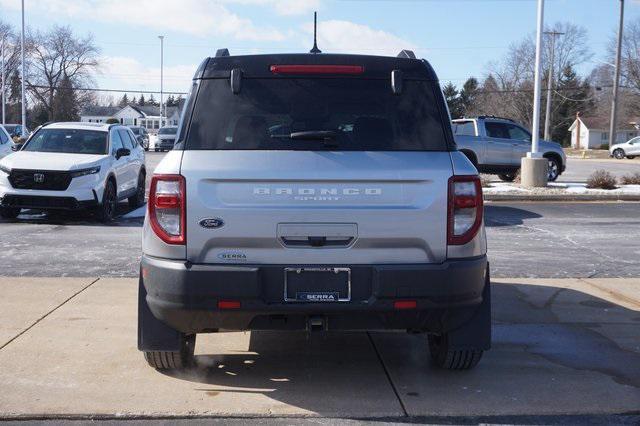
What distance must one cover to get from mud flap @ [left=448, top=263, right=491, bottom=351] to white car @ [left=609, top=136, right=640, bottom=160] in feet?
164

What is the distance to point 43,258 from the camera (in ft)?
31.9

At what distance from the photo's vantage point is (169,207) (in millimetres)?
4469

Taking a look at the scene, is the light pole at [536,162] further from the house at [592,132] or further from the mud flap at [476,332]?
the house at [592,132]

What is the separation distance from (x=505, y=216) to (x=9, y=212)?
8971 millimetres

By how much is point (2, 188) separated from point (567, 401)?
10550 millimetres

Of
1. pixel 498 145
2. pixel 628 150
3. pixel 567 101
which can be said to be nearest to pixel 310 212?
pixel 498 145

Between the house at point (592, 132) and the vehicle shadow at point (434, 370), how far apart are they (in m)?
93.7

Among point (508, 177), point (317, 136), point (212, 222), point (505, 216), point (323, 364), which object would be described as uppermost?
point (317, 136)

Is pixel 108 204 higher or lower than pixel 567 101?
lower

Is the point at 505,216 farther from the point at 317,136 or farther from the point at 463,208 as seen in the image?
the point at 317,136

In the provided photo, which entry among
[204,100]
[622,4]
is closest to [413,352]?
[204,100]

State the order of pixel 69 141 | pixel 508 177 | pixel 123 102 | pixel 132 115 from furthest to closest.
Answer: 1. pixel 123 102
2. pixel 132 115
3. pixel 508 177
4. pixel 69 141

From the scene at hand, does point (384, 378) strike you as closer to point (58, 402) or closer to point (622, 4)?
point (58, 402)

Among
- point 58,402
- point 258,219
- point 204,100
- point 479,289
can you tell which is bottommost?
point 58,402
